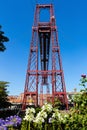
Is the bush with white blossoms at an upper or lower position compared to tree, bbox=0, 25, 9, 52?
lower

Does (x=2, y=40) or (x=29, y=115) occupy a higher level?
(x=2, y=40)

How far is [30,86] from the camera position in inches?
1887

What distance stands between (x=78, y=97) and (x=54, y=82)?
3902cm

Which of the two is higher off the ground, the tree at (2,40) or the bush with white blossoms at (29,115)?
the tree at (2,40)

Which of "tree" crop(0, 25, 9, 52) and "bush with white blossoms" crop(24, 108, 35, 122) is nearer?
"bush with white blossoms" crop(24, 108, 35, 122)

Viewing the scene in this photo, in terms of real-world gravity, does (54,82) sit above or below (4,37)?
above

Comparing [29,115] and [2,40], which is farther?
[2,40]

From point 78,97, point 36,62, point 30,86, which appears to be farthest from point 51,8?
point 78,97

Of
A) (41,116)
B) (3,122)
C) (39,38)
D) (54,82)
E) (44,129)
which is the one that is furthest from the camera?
(39,38)

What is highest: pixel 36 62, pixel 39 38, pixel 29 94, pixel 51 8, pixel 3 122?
pixel 51 8

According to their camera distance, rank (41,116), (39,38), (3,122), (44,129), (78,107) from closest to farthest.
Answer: (3,122) → (41,116) → (44,129) → (78,107) → (39,38)

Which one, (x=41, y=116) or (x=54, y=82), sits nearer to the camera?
(x=41, y=116)

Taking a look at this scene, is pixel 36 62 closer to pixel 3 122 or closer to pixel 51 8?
pixel 51 8

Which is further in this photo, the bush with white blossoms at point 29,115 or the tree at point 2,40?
the tree at point 2,40
